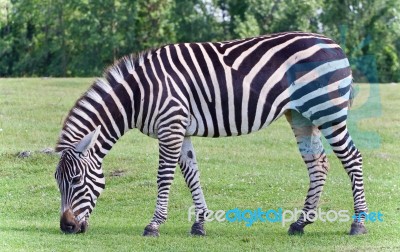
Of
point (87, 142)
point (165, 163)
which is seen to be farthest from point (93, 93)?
point (165, 163)

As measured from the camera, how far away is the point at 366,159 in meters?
16.0

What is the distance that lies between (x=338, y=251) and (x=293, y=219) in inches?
84.7

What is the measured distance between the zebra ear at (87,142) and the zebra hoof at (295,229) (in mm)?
2746

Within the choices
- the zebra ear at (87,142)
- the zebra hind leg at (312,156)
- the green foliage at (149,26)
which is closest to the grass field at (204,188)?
the zebra hind leg at (312,156)

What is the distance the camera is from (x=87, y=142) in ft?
30.8

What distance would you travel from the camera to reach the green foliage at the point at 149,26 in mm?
45219

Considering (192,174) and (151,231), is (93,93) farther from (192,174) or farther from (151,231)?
(151,231)

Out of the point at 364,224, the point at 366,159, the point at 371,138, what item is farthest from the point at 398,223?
the point at 371,138

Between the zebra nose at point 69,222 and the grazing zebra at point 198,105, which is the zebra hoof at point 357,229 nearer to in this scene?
the grazing zebra at point 198,105

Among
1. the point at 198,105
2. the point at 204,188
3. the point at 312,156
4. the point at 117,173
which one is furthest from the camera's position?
the point at 117,173

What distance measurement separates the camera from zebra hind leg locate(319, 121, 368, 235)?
10.0 metres

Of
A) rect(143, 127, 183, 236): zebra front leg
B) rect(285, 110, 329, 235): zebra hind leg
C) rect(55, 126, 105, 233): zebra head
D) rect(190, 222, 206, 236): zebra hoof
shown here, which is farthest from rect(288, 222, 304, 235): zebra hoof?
rect(55, 126, 105, 233): zebra head

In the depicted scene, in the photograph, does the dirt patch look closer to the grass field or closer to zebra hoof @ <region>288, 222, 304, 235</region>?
the grass field

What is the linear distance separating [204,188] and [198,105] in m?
3.75
